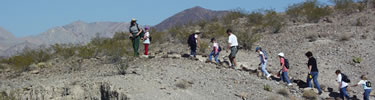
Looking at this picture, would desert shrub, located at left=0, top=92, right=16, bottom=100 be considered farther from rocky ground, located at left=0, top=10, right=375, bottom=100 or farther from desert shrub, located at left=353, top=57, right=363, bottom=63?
desert shrub, located at left=353, top=57, right=363, bottom=63

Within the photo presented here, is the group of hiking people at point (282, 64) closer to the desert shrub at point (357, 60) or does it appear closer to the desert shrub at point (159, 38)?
the desert shrub at point (357, 60)

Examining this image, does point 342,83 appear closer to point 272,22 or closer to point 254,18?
point 272,22

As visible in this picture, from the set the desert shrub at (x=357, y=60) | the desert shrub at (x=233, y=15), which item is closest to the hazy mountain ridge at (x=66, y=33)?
the desert shrub at (x=233, y=15)

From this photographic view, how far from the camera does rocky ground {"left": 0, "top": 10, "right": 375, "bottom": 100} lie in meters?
10.9

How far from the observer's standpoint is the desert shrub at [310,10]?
2605 cm

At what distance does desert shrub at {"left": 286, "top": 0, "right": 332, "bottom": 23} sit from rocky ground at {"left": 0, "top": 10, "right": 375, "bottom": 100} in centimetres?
424

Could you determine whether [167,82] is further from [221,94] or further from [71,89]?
[71,89]

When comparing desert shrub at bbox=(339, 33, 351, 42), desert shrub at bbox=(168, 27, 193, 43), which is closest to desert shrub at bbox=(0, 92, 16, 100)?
desert shrub at bbox=(168, 27, 193, 43)

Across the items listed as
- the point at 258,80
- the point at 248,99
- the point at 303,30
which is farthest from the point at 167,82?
the point at 303,30

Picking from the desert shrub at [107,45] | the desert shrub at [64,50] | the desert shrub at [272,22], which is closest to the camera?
the desert shrub at [107,45]

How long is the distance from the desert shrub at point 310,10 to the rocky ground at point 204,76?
4238 mm

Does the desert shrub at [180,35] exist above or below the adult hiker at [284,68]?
above

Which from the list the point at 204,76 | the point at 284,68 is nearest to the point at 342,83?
the point at 284,68

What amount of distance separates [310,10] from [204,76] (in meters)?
16.4
